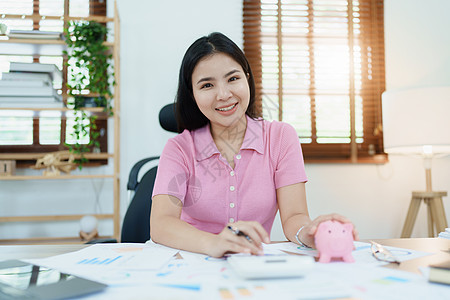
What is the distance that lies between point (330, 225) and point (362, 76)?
222 cm

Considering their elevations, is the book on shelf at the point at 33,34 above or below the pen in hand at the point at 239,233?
above

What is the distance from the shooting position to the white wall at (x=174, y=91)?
102 inches

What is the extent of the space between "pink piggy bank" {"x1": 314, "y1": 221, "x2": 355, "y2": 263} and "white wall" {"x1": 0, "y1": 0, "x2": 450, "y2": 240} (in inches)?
73.7

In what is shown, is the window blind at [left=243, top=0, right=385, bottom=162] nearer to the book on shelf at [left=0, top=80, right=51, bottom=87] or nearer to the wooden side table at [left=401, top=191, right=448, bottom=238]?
the wooden side table at [left=401, top=191, right=448, bottom=238]

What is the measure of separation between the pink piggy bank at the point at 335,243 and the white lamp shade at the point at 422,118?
5.66 feet

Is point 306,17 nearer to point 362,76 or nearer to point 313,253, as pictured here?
point 362,76

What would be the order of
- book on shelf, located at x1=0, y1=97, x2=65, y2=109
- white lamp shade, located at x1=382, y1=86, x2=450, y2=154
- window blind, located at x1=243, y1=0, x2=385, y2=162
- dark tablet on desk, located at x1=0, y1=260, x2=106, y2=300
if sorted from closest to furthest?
dark tablet on desk, located at x1=0, y1=260, x2=106, y2=300 → white lamp shade, located at x1=382, y1=86, x2=450, y2=154 → book on shelf, located at x1=0, y1=97, x2=65, y2=109 → window blind, located at x1=243, y1=0, x2=385, y2=162

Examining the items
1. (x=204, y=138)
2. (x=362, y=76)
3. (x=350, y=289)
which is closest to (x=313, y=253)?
(x=350, y=289)

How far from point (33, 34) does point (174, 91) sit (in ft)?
3.03

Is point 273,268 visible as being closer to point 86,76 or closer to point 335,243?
point 335,243

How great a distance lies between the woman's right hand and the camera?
79 cm

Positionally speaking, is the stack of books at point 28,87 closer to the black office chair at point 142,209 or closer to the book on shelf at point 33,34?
the book on shelf at point 33,34

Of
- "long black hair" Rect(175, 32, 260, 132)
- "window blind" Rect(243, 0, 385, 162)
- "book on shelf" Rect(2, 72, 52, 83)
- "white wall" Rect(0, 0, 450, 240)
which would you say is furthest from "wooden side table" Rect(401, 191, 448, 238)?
"book on shelf" Rect(2, 72, 52, 83)

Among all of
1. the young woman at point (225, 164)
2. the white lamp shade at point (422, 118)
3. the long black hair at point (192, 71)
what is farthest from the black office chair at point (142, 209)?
the white lamp shade at point (422, 118)
